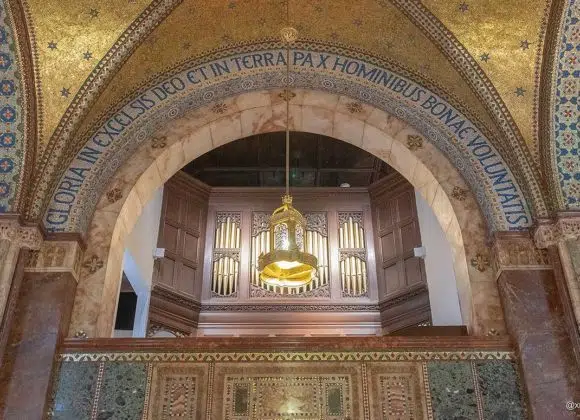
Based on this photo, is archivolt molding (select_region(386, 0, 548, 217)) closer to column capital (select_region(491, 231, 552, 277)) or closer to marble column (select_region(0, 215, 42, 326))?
column capital (select_region(491, 231, 552, 277))

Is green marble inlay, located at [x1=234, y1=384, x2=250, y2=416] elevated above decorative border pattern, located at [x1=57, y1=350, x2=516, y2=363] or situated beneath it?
situated beneath

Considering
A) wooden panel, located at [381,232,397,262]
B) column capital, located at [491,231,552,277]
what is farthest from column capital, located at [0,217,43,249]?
wooden panel, located at [381,232,397,262]

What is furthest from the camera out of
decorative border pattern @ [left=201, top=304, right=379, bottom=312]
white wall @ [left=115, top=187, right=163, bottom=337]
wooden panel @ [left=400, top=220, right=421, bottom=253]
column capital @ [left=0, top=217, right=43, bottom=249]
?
decorative border pattern @ [left=201, top=304, right=379, bottom=312]

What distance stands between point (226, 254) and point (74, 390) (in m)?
4.60

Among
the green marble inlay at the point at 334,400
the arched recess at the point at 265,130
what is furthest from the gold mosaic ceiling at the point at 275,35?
the green marble inlay at the point at 334,400

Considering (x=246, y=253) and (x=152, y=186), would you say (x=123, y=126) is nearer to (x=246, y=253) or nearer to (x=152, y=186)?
(x=152, y=186)

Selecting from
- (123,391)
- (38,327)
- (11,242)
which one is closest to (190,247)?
(11,242)

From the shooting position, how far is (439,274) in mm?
8852

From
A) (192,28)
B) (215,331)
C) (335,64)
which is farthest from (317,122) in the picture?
(215,331)

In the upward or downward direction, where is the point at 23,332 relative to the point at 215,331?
downward

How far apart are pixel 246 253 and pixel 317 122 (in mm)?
3059

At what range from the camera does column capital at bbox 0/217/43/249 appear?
19.3 ft

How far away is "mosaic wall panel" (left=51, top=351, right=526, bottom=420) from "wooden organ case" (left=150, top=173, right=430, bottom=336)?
3.13 meters

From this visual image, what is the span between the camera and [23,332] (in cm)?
564
